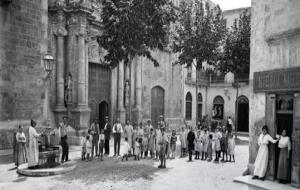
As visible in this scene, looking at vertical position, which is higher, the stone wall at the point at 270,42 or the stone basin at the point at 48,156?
the stone wall at the point at 270,42

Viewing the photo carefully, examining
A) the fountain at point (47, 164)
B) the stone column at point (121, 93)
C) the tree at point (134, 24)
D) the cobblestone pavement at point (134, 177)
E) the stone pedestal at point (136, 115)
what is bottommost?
the cobblestone pavement at point (134, 177)

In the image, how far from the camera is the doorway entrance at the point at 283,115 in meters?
8.32

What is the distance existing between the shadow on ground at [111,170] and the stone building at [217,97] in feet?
54.2

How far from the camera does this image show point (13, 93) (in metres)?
12.2

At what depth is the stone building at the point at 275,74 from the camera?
311 inches

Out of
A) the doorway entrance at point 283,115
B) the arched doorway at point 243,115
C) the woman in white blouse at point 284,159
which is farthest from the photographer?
the arched doorway at point 243,115

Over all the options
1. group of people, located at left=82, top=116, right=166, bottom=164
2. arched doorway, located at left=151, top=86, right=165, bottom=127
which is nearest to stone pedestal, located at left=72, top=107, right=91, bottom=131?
group of people, located at left=82, top=116, right=166, bottom=164

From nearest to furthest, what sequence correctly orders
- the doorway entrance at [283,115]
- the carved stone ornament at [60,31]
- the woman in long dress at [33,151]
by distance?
the doorway entrance at [283,115], the woman in long dress at [33,151], the carved stone ornament at [60,31]

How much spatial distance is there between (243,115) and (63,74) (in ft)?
60.5

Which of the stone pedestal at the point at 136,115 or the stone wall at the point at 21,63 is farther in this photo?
the stone pedestal at the point at 136,115

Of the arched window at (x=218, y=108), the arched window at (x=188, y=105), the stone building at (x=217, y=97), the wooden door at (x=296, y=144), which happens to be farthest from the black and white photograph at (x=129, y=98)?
the arched window at (x=218, y=108)

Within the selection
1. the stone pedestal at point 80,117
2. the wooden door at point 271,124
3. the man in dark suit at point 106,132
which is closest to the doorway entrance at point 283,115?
the wooden door at point 271,124

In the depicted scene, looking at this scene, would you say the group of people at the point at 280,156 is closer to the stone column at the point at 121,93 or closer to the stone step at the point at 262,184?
the stone step at the point at 262,184

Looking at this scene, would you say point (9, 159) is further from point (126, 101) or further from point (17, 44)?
point (126, 101)
